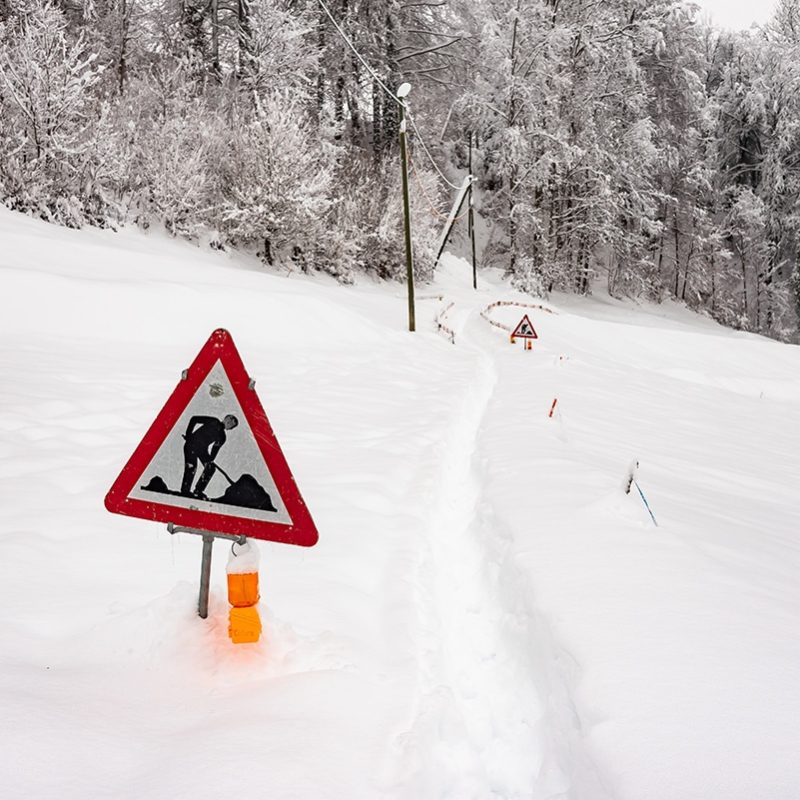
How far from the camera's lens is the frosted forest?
1574 cm

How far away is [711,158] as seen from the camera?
34000 mm

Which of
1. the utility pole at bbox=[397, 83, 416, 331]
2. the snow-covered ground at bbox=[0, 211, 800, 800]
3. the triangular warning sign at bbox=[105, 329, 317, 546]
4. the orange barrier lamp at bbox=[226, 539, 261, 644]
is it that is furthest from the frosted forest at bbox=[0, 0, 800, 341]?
the orange barrier lamp at bbox=[226, 539, 261, 644]

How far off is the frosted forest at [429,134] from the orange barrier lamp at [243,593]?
14.1m

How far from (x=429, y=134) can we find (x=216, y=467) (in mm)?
30919

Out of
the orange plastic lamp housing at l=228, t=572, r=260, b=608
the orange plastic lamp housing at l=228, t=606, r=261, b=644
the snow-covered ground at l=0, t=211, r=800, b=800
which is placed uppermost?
the orange plastic lamp housing at l=228, t=572, r=260, b=608

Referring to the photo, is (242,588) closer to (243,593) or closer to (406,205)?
(243,593)

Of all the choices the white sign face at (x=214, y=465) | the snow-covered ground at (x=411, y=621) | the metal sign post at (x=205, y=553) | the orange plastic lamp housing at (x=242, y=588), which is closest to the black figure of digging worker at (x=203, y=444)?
the white sign face at (x=214, y=465)

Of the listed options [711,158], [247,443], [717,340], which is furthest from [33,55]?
[711,158]

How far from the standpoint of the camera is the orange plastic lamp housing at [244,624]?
2.03 meters

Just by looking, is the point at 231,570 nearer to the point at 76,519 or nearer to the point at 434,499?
the point at 76,519

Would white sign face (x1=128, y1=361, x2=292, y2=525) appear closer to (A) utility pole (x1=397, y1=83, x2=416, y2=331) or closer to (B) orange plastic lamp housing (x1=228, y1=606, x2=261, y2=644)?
(B) orange plastic lamp housing (x1=228, y1=606, x2=261, y2=644)

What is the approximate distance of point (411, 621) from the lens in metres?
2.65

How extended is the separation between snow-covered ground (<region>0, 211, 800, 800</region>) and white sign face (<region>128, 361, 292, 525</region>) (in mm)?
567

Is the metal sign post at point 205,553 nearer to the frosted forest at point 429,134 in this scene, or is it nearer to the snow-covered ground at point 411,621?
the snow-covered ground at point 411,621
